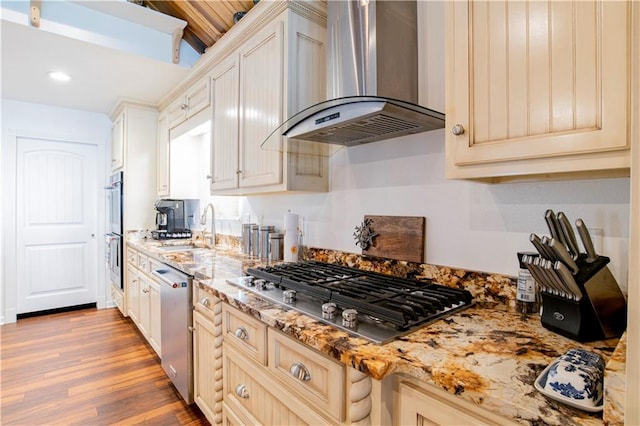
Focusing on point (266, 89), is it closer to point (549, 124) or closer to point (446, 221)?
point (446, 221)

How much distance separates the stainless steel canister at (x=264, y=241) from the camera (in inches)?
88.1

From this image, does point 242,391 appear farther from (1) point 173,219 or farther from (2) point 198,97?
(1) point 173,219

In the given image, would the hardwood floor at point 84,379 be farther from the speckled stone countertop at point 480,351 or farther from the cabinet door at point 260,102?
the cabinet door at point 260,102

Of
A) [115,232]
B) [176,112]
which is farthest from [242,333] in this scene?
[115,232]

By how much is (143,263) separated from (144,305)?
1.17 ft

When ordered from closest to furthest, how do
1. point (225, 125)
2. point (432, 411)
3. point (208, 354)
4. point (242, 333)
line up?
point (432, 411), point (242, 333), point (208, 354), point (225, 125)

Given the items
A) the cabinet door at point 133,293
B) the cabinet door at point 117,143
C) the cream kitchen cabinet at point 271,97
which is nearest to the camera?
the cream kitchen cabinet at point 271,97

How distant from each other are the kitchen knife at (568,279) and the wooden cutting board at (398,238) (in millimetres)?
649

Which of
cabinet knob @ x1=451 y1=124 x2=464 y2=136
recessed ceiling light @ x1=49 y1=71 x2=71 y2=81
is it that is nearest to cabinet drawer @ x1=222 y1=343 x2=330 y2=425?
cabinet knob @ x1=451 y1=124 x2=464 y2=136

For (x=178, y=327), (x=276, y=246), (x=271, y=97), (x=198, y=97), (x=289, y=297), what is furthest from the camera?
(x=198, y=97)

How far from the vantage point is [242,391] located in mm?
1328

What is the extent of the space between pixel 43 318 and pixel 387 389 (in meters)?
4.41

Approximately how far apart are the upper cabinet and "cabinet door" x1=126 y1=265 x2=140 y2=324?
3044 mm

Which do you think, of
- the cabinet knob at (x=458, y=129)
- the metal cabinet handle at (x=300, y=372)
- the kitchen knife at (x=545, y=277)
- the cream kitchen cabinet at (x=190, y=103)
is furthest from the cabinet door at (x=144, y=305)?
the kitchen knife at (x=545, y=277)
